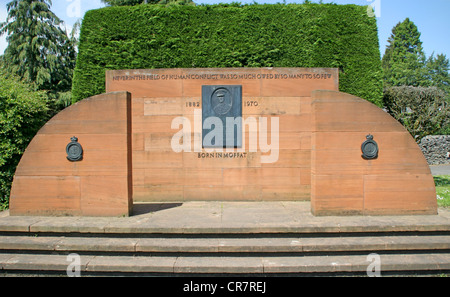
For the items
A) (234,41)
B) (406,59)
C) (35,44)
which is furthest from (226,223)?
(406,59)

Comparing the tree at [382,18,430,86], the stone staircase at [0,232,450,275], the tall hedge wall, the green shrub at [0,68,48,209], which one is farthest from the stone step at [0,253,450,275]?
the tree at [382,18,430,86]

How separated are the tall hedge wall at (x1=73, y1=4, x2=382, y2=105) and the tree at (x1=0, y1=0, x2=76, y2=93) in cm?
1425

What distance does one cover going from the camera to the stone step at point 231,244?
15.5 feet

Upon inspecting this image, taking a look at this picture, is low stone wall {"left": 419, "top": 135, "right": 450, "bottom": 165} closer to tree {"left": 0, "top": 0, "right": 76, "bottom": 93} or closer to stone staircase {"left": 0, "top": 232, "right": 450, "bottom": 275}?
stone staircase {"left": 0, "top": 232, "right": 450, "bottom": 275}

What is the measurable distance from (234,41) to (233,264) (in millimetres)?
6454

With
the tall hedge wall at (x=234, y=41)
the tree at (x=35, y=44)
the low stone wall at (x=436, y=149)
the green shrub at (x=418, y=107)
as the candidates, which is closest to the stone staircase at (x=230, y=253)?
the tall hedge wall at (x=234, y=41)

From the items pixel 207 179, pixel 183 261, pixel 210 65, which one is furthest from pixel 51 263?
pixel 210 65

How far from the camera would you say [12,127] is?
22.1ft

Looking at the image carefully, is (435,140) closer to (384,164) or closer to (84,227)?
(384,164)

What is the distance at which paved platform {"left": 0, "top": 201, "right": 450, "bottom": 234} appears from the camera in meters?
4.99

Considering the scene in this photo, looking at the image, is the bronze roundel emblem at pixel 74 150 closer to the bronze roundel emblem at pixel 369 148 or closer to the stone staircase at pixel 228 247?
the stone staircase at pixel 228 247

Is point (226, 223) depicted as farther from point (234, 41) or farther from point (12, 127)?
point (12, 127)

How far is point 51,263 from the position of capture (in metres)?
4.65

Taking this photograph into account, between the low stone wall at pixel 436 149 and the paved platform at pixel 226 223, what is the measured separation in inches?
749
